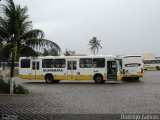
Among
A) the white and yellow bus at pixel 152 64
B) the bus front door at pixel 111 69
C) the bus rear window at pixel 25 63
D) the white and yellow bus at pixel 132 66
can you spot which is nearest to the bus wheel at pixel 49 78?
the bus rear window at pixel 25 63

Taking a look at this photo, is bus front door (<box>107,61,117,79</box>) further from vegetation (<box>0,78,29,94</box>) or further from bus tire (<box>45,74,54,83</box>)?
vegetation (<box>0,78,29,94</box>)

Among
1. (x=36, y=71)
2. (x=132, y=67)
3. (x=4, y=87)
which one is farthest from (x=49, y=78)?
(x=4, y=87)

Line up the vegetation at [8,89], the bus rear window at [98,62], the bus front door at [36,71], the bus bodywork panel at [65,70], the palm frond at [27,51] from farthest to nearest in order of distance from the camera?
the bus front door at [36,71] → the bus bodywork panel at [65,70] → the bus rear window at [98,62] → the palm frond at [27,51] → the vegetation at [8,89]

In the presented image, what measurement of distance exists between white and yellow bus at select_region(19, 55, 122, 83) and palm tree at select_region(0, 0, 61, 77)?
10.1 meters

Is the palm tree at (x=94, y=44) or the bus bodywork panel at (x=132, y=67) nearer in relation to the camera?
the bus bodywork panel at (x=132, y=67)

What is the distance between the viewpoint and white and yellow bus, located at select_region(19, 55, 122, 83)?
104ft

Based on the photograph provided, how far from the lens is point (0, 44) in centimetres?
2147

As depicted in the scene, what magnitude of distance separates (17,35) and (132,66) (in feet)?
56.9

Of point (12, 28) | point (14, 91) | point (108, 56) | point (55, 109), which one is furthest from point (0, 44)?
point (108, 56)

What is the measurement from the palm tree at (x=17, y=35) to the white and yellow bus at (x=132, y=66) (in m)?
15.0

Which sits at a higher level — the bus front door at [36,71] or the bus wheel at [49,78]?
the bus front door at [36,71]

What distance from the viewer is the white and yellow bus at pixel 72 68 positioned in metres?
31.8

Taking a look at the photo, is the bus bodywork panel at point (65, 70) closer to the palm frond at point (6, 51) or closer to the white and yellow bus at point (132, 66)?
the white and yellow bus at point (132, 66)

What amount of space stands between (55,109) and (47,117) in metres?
2.11
